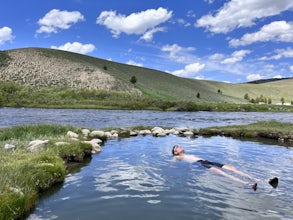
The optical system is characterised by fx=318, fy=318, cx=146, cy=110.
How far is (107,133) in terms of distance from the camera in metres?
28.2

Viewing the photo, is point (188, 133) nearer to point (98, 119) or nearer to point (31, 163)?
point (98, 119)

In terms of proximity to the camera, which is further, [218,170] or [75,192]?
[218,170]

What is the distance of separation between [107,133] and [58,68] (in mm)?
89258

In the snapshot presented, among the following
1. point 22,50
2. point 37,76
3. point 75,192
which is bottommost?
point 75,192

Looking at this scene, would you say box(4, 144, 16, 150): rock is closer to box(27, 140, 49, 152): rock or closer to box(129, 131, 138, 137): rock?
box(27, 140, 49, 152): rock

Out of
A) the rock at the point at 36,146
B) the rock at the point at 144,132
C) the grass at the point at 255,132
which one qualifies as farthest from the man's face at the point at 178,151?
the grass at the point at 255,132

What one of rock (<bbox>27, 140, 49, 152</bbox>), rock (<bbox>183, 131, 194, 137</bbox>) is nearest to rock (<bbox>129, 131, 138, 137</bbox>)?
rock (<bbox>183, 131, 194, 137</bbox>)

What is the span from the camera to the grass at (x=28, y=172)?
927 centimetres

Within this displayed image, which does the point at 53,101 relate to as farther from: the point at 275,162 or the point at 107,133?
the point at 275,162

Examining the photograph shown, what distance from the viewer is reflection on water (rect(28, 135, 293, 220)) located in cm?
999

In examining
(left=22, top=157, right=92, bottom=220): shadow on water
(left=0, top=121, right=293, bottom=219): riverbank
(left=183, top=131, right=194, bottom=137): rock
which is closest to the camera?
(left=0, top=121, right=293, bottom=219): riverbank

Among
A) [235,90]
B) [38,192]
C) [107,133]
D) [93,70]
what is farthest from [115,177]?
[235,90]

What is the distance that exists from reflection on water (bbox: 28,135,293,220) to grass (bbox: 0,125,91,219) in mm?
534

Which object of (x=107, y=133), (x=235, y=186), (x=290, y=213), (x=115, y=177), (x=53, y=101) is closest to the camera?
(x=290, y=213)
